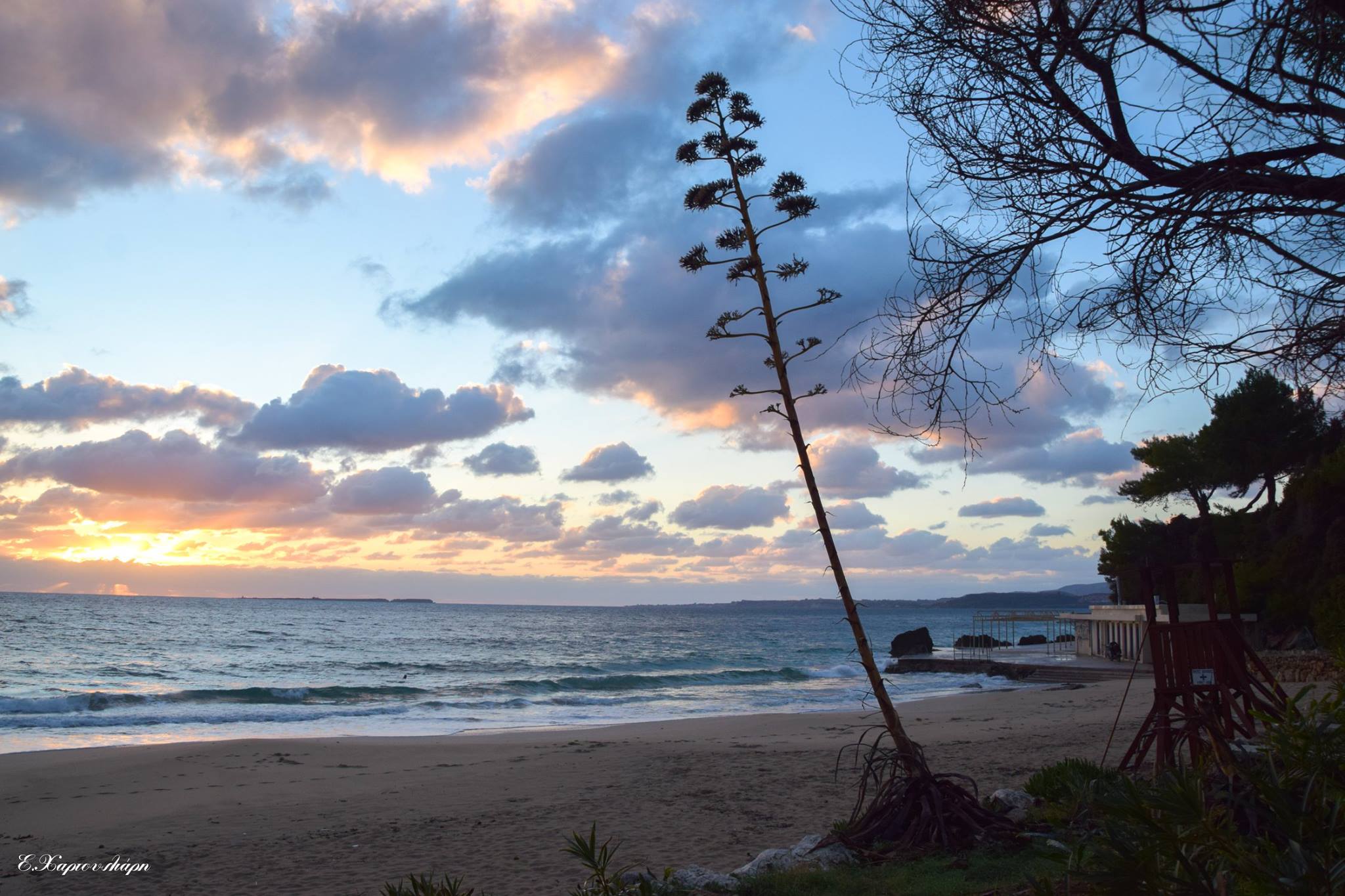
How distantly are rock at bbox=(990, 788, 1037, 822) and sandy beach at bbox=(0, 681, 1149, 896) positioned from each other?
2.18 m

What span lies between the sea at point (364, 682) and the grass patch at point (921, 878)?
17.2 m

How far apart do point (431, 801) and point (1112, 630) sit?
117ft

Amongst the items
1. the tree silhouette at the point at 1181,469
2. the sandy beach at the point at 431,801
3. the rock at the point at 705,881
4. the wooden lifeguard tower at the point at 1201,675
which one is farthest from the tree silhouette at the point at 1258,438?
the rock at the point at 705,881

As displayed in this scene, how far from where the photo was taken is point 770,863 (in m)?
6.06

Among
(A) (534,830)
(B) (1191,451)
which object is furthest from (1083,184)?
(B) (1191,451)

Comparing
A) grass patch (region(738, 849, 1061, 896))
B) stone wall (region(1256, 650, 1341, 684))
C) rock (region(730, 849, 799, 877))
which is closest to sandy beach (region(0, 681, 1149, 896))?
rock (region(730, 849, 799, 877))

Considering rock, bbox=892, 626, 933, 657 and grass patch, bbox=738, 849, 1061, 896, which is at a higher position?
grass patch, bbox=738, 849, 1061, 896

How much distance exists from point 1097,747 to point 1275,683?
10302 mm

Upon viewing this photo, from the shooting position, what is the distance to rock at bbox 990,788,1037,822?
6832 mm

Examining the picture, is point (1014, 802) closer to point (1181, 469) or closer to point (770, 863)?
point (770, 863)

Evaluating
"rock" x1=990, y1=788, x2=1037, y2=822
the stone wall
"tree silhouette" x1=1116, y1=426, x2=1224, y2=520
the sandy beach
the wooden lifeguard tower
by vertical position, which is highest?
"tree silhouette" x1=1116, y1=426, x2=1224, y2=520

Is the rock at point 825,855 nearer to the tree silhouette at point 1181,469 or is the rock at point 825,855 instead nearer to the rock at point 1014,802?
the rock at point 1014,802

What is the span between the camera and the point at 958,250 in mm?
4098

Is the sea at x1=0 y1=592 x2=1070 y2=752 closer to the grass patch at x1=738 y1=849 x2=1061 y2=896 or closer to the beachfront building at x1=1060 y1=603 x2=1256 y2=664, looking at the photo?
the beachfront building at x1=1060 y1=603 x2=1256 y2=664
